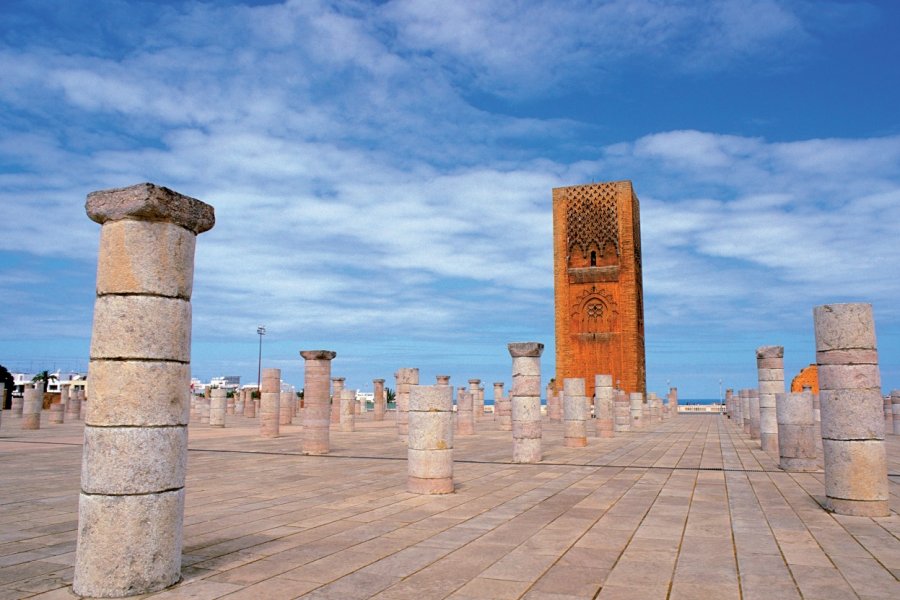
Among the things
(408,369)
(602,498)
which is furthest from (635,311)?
(602,498)

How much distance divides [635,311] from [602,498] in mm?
40915

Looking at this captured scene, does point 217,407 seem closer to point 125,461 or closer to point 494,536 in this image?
point 494,536

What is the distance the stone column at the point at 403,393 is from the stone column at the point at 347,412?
2.20 m

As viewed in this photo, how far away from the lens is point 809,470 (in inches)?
467

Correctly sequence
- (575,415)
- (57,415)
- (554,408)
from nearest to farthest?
1. (575,415)
2. (57,415)
3. (554,408)

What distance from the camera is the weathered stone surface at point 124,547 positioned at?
4.57 meters

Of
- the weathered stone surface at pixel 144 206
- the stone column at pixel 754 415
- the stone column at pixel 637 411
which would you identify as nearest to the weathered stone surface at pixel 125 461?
the weathered stone surface at pixel 144 206

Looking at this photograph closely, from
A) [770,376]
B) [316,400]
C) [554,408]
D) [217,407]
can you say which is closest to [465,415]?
[316,400]

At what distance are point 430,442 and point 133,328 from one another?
515 centimetres

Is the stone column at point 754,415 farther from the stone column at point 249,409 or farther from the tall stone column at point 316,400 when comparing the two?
the stone column at point 249,409

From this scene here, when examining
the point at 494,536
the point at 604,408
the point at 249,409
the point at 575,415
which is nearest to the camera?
the point at 494,536

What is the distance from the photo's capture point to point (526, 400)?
45.5ft

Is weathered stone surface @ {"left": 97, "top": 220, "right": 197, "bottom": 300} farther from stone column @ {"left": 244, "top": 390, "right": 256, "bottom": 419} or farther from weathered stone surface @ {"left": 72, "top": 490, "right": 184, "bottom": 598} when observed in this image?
stone column @ {"left": 244, "top": 390, "right": 256, "bottom": 419}

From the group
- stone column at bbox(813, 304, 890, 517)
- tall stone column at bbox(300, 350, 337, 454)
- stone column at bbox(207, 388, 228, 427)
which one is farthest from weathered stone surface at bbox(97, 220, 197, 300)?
stone column at bbox(207, 388, 228, 427)
